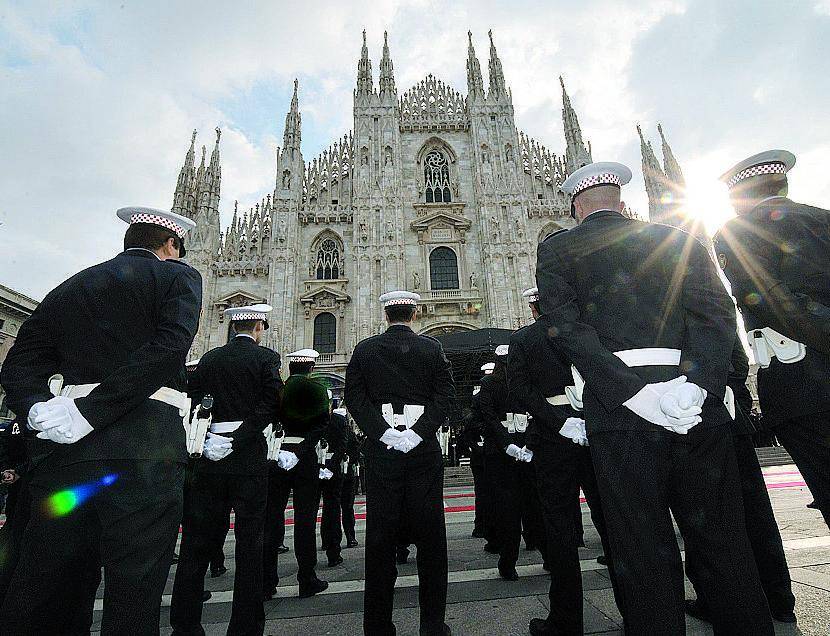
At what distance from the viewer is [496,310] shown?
22.7 metres

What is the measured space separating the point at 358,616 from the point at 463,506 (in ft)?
21.9

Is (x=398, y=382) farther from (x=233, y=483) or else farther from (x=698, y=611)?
(x=698, y=611)

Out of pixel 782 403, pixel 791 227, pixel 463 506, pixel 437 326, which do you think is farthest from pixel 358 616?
pixel 437 326

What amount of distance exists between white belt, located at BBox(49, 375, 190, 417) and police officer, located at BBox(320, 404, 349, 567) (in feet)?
11.5

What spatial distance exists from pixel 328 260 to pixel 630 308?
23.7 m

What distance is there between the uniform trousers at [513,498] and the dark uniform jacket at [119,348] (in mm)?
3126

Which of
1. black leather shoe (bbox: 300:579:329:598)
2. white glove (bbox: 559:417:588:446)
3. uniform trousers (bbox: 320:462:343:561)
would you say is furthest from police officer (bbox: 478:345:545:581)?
uniform trousers (bbox: 320:462:343:561)

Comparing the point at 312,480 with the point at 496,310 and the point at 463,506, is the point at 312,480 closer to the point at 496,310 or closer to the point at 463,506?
the point at 463,506

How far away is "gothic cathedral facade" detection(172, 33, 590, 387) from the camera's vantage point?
23.2m

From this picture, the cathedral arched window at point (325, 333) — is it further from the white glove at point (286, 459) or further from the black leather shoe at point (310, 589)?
the black leather shoe at point (310, 589)

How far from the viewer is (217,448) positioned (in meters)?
3.16

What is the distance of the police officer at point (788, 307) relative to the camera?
2.31 meters

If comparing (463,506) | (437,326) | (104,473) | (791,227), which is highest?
(437,326)

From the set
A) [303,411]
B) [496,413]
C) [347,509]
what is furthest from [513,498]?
[347,509]
